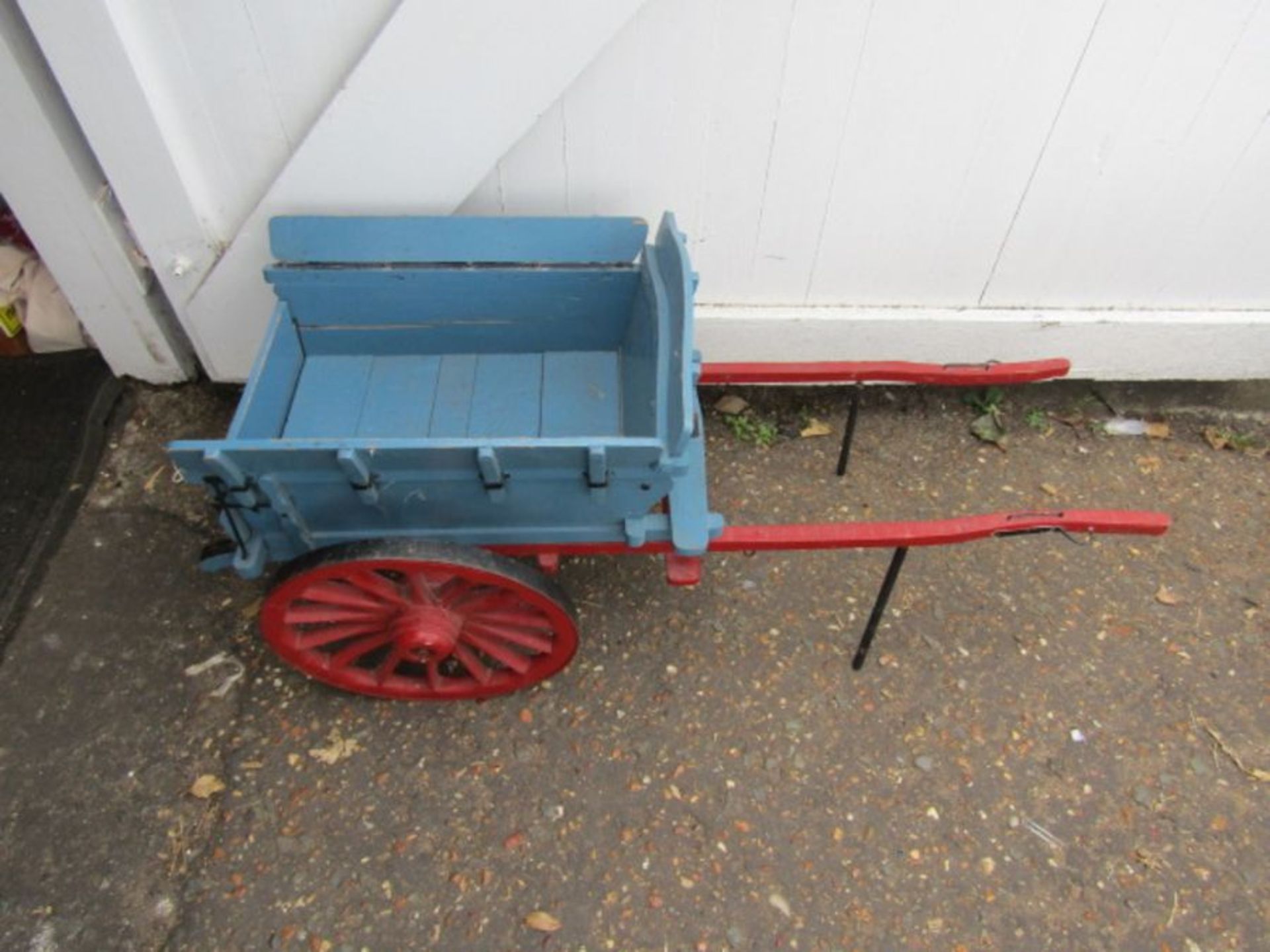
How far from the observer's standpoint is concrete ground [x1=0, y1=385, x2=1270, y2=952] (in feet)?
7.25

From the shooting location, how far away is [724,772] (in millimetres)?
2453

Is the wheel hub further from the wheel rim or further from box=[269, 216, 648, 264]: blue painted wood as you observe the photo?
box=[269, 216, 648, 264]: blue painted wood

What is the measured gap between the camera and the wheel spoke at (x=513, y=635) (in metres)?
2.32

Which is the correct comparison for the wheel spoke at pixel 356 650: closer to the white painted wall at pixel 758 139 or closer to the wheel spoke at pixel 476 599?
the wheel spoke at pixel 476 599

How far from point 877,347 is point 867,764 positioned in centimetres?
Answer: 158

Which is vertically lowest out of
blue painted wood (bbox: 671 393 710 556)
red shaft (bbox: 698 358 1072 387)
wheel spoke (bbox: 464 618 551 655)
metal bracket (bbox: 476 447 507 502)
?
wheel spoke (bbox: 464 618 551 655)

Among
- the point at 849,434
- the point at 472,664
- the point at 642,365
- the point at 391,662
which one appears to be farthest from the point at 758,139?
the point at 391,662

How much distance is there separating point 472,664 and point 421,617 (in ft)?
0.89

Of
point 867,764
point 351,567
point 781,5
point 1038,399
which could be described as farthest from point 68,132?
point 1038,399

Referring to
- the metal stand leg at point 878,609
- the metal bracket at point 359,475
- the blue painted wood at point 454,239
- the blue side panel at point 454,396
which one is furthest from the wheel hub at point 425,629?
the metal stand leg at point 878,609

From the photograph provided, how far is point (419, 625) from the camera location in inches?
85.7

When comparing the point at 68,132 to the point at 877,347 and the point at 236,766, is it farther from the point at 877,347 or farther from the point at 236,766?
the point at 877,347

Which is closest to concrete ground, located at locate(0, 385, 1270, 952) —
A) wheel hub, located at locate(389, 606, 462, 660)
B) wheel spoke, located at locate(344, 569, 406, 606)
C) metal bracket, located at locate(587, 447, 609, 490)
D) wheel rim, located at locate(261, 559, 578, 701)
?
wheel rim, located at locate(261, 559, 578, 701)

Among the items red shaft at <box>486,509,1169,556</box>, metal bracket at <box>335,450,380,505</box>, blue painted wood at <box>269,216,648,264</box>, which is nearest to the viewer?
metal bracket at <box>335,450,380,505</box>
